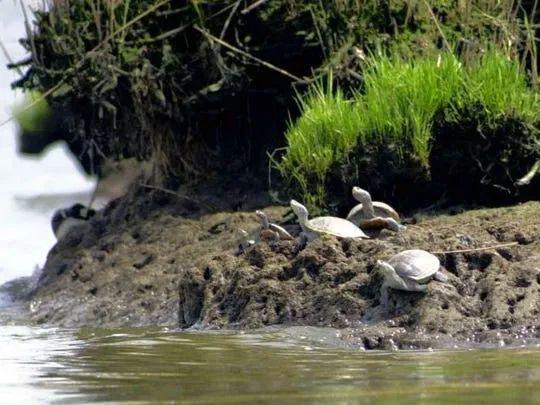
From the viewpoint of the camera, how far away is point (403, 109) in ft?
29.7

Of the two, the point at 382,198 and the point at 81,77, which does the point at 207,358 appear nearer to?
the point at 382,198

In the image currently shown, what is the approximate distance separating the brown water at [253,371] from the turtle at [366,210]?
1.24 metres

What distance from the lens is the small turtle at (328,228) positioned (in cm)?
822

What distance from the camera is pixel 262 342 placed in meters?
7.33

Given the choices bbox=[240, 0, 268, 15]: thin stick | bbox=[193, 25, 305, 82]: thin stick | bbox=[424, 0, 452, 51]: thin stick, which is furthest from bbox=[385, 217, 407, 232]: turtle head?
bbox=[240, 0, 268, 15]: thin stick

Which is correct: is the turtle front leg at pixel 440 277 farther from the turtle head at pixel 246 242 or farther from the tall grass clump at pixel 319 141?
the tall grass clump at pixel 319 141

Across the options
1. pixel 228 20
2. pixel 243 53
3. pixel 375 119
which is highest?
pixel 228 20

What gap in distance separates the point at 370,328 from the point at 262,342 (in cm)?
60

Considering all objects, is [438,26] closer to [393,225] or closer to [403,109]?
[403,109]

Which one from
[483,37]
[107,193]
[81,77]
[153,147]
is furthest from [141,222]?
[107,193]

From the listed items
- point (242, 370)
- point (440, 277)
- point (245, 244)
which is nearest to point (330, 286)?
point (440, 277)

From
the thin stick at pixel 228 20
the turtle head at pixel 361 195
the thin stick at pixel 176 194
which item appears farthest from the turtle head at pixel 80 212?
the turtle head at pixel 361 195

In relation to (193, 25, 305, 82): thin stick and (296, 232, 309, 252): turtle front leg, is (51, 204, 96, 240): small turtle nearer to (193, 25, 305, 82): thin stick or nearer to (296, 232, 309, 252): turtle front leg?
(193, 25, 305, 82): thin stick

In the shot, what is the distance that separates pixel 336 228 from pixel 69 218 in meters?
4.57
